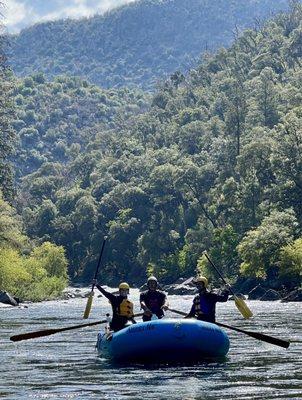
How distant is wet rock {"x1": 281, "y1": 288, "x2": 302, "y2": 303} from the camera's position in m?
71.4

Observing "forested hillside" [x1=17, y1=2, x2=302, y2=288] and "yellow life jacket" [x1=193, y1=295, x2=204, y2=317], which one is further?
"forested hillside" [x1=17, y1=2, x2=302, y2=288]

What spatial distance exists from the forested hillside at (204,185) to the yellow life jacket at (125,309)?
52.6 m

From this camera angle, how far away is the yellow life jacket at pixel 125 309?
1147 inches

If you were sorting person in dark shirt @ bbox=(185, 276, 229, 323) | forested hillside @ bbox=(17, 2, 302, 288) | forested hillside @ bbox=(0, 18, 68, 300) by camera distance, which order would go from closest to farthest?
person in dark shirt @ bbox=(185, 276, 229, 323) → forested hillside @ bbox=(0, 18, 68, 300) → forested hillside @ bbox=(17, 2, 302, 288)

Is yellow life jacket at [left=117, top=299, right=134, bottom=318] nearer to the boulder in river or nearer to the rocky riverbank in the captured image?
the rocky riverbank

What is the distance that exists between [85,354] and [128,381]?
690 centimetres

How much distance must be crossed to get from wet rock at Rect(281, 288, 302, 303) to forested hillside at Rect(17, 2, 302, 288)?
7.64 metres

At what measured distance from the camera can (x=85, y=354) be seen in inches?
1189

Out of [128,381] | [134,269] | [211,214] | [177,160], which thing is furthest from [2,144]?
[128,381]

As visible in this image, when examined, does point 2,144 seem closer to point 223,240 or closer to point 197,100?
point 223,240

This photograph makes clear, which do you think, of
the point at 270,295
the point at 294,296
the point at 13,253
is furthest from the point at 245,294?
the point at 13,253

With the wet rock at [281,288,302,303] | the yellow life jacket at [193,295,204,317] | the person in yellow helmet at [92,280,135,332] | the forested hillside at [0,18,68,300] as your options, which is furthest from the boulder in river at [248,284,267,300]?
the yellow life jacket at [193,295,204,317]

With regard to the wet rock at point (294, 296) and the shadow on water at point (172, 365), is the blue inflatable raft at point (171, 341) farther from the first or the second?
the wet rock at point (294, 296)

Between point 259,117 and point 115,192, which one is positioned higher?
point 259,117
